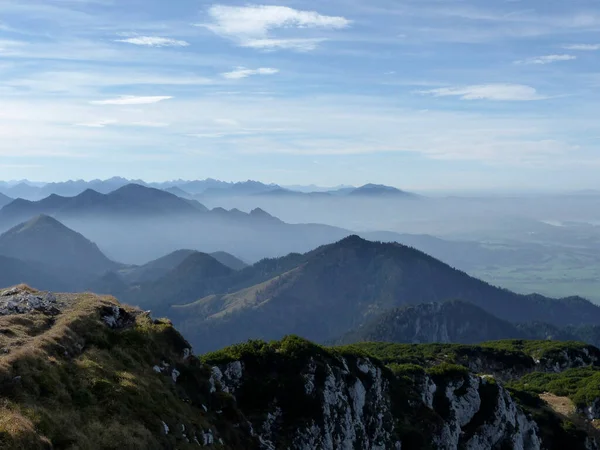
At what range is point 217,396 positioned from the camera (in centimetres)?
4391

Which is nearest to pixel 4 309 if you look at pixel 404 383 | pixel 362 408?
pixel 362 408

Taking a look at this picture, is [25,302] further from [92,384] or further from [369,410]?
[369,410]

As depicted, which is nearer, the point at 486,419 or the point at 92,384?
the point at 92,384

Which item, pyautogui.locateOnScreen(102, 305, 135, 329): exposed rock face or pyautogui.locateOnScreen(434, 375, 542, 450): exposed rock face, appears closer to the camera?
pyautogui.locateOnScreen(102, 305, 135, 329): exposed rock face

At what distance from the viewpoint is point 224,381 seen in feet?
177

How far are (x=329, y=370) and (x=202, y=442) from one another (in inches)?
1081

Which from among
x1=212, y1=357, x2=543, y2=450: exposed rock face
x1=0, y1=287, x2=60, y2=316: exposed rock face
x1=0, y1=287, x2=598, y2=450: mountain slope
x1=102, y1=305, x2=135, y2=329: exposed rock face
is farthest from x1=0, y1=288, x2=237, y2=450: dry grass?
x1=212, y1=357, x2=543, y2=450: exposed rock face

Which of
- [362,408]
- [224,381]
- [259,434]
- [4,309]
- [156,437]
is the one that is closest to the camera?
[156,437]

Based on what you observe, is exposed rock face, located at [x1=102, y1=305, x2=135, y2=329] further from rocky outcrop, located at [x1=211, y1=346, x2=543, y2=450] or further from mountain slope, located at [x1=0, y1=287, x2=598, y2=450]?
rocky outcrop, located at [x1=211, y1=346, x2=543, y2=450]

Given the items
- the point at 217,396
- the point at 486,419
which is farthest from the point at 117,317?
the point at 486,419

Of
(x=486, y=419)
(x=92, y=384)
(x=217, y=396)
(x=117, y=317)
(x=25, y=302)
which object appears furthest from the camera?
(x=486, y=419)

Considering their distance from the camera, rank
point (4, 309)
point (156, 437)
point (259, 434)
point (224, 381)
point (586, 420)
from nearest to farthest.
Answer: point (156, 437), point (4, 309), point (259, 434), point (224, 381), point (586, 420)

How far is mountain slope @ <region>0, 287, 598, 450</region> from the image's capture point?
2902 cm

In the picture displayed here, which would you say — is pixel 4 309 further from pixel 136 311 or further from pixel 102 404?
pixel 102 404
